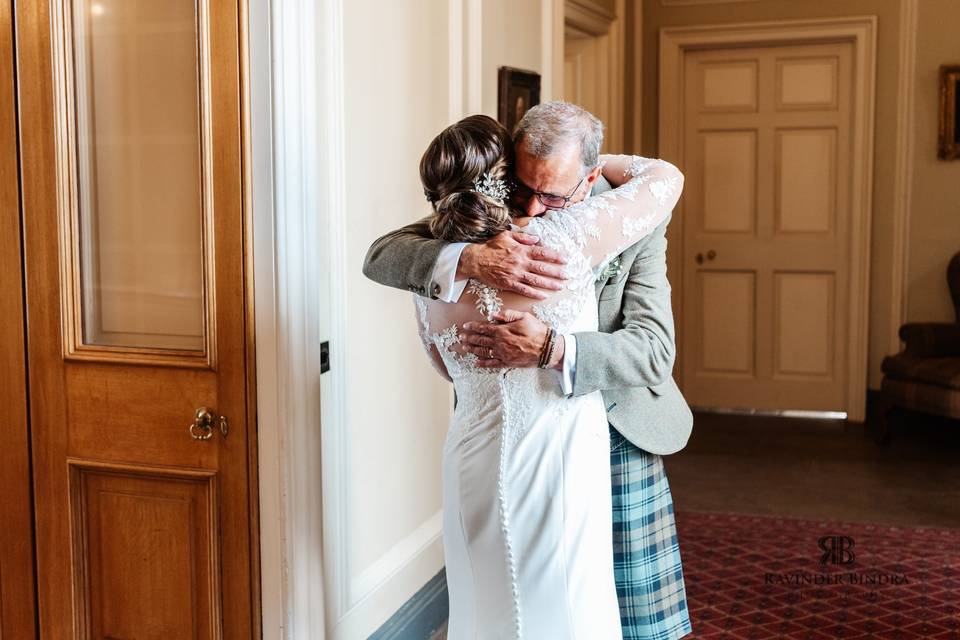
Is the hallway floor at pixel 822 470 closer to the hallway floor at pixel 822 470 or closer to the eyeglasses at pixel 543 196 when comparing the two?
the hallway floor at pixel 822 470

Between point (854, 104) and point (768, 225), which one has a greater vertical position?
point (854, 104)

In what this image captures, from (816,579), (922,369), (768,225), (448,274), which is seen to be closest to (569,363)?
(448,274)

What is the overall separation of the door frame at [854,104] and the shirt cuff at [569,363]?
16.6ft

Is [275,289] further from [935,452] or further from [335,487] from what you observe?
[935,452]

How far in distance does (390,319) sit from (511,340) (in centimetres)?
126

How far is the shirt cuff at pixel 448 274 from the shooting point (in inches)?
66.5

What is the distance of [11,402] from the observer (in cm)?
252

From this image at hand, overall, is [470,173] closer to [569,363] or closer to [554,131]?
[554,131]

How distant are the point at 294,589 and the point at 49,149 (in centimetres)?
119

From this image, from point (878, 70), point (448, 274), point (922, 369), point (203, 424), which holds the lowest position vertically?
point (922, 369)

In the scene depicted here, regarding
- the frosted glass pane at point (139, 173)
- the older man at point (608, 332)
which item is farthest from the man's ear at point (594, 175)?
the frosted glass pane at point (139, 173)

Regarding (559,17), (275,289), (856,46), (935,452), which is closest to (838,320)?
(935,452)

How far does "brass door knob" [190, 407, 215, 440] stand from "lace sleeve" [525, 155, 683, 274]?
1041 mm

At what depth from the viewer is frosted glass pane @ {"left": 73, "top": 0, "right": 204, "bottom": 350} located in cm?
237
